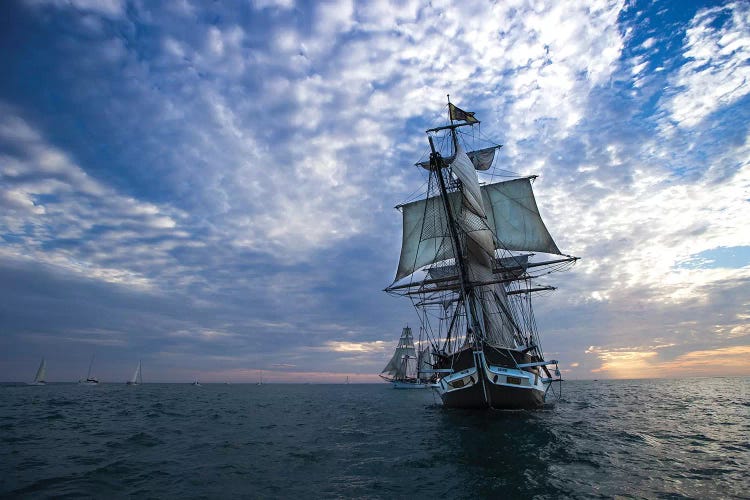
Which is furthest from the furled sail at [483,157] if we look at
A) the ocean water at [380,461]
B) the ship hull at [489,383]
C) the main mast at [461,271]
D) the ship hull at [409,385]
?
the ship hull at [409,385]

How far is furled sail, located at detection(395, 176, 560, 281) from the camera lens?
3828 cm

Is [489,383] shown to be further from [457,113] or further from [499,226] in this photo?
[457,113]

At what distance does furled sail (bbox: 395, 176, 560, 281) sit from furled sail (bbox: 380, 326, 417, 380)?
69953 mm

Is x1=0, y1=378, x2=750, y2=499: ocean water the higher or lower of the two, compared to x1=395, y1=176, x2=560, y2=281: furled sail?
lower

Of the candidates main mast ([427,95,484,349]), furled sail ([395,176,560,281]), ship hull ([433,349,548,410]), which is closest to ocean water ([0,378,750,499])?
ship hull ([433,349,548,410])

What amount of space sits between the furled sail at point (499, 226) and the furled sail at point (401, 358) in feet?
230

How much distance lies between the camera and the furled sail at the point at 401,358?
10569 centimetres

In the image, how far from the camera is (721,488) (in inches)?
364

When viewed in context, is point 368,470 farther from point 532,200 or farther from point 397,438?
point 532,200

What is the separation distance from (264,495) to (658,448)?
14807 millimetres

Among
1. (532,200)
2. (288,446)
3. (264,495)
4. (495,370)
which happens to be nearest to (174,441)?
(288,446)

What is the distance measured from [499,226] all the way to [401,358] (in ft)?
242

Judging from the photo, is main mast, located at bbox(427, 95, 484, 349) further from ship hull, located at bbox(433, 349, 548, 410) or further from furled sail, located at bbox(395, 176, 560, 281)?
furled sail, located at bbox(395, 176, 560, 281)

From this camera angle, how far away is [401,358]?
106062mm
